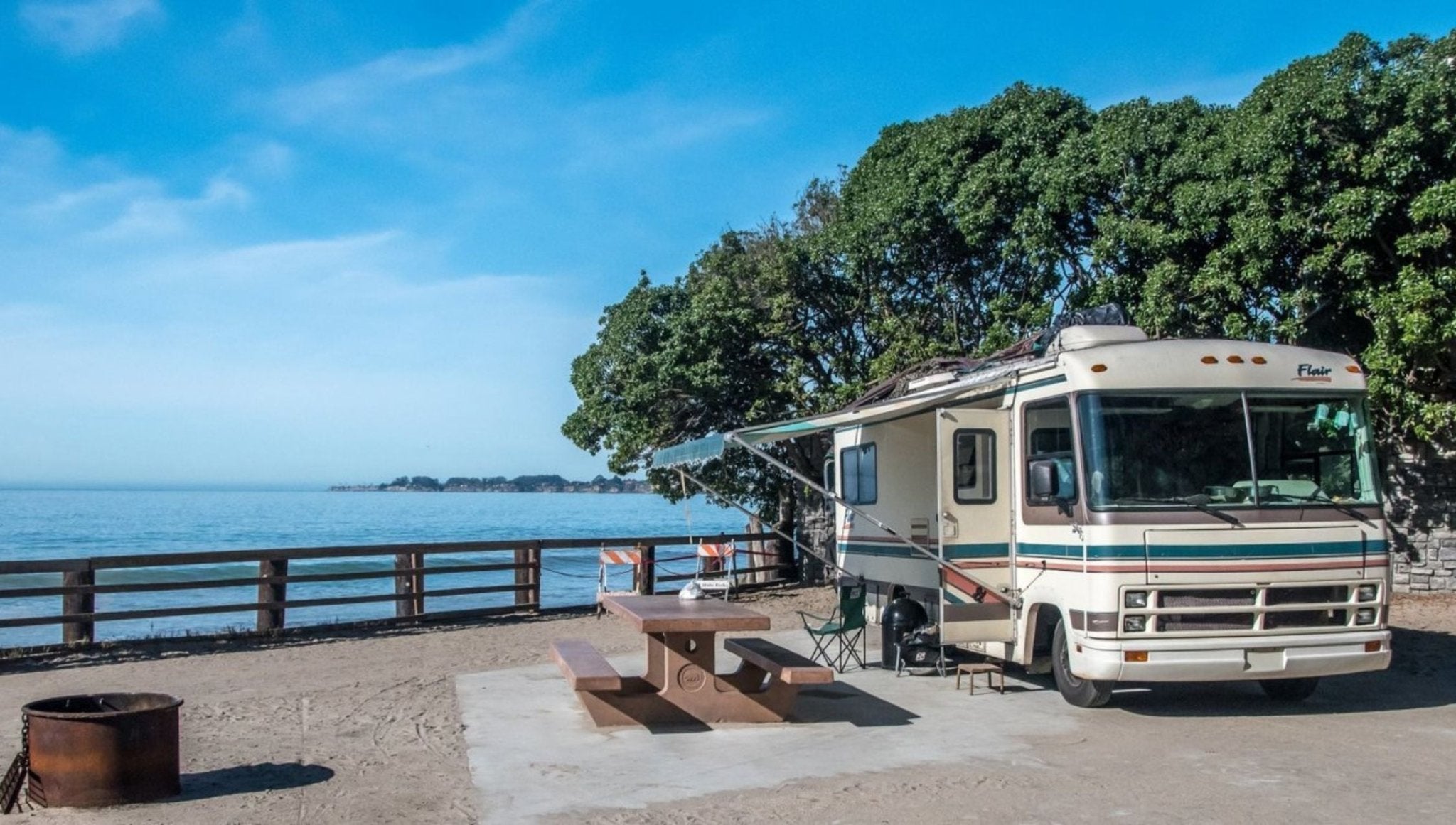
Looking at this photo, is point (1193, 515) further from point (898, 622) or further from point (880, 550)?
point (880, 550)

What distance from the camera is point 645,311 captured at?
68.9 feet

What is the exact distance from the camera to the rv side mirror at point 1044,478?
8.57 meters

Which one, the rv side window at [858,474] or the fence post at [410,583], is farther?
the fence post at [410,583]

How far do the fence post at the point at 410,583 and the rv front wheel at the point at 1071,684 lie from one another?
8.72 meters

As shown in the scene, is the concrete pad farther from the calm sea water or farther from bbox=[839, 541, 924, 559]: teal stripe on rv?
the calm sea water

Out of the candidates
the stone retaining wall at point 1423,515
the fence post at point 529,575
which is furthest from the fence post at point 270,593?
the stone retaining wall at point 1423,515

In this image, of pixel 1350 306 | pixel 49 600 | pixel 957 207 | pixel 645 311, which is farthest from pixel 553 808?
pixel 49 600

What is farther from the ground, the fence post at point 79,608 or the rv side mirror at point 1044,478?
the rv side mirror at point 1044,478

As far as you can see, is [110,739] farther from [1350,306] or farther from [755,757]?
[1350,306]

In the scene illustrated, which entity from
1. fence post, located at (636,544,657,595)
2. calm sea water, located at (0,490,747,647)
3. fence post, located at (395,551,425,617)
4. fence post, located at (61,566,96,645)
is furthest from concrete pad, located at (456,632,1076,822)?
fence post, located at (636,544,657,595)

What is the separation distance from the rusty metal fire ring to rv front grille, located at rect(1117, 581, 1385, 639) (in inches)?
227

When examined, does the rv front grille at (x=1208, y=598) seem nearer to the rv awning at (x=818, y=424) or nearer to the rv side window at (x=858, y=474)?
the rv awning at (x=818, y=424)

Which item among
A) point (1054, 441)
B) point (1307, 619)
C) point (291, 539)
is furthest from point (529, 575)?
point (291, 539)

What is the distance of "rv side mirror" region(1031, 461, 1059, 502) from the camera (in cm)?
857
